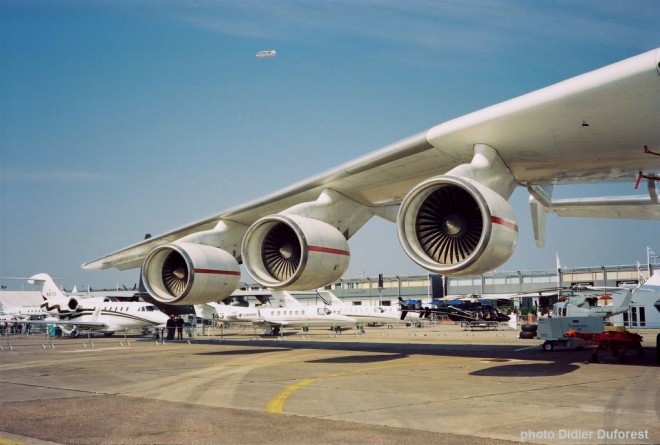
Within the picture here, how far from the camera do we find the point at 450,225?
1332 centimetres

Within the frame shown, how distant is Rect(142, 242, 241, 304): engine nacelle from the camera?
18625 millimetres

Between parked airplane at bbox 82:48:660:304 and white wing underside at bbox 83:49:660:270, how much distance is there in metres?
0.03

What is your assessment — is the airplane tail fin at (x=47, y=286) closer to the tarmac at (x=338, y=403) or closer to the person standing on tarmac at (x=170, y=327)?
the person standing on tarmac at (x=170, y=327)

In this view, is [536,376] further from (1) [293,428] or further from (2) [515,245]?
(1) [293,428]

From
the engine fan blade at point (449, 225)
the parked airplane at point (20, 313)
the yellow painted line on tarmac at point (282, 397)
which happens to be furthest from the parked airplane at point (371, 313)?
the yellow painted line on tarmac at point (282, 397)

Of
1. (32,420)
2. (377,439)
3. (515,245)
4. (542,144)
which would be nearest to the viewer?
(377,439)

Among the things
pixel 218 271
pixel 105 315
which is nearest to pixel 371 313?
pixel 105 315

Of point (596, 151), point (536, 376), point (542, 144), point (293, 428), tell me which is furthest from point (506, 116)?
point (293, 428)

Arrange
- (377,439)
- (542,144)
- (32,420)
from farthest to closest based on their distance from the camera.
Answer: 1. (542,144)
2. (32,420)
3. (377,439)

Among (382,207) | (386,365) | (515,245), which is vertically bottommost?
(386,365)

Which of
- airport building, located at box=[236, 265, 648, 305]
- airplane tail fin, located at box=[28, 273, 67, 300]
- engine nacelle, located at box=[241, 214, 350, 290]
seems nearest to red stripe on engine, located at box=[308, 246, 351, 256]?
engine nacelle, located at box=[241, 214, 350, 290]

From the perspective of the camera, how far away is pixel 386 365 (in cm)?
1631

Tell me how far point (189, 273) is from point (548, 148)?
9.98 metres

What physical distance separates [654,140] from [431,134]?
4495 mm
